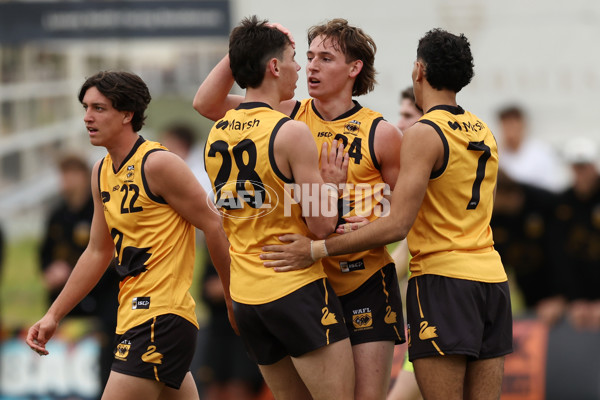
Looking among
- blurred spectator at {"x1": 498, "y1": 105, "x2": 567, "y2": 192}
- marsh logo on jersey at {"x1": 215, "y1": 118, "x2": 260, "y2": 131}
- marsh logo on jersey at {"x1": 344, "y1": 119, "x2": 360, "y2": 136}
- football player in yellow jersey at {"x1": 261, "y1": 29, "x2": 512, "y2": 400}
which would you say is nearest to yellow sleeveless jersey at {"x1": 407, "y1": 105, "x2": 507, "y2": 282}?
football player in yellow jersey at {"x1": 261, "y1": 29, "x2": 512, "y2": 400}

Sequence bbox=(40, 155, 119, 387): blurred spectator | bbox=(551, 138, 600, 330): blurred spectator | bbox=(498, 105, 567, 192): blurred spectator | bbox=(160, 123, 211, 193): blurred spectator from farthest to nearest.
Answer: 1. bbox=(160, 123, 211, 193): blurred spectator
2. bbox=(498, 105, 567, 192): blurred spectator
3. bbox=(40, 155, 119, 387): blurred spectator
4. bbox=(551, 138, 600, 330): blurred spectator

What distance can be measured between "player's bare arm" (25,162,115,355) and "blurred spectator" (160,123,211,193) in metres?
5.15

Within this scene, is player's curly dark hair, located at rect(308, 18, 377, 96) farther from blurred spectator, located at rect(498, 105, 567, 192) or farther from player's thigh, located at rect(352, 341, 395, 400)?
blurred spectator, located at rect(498, 105, 567, 192)

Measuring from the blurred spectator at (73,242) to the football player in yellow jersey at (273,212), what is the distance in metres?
4.42

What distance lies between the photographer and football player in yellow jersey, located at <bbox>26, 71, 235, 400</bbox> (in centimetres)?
500

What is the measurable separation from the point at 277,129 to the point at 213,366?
17.0ft

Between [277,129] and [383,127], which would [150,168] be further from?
[383,127]

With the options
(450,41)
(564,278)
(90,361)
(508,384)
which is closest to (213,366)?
(90,361)

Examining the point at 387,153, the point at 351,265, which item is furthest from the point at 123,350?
the point at 387,153

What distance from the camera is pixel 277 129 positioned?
4.63 m

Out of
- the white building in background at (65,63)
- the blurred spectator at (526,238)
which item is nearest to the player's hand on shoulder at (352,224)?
the blurred spectator at (526,238)

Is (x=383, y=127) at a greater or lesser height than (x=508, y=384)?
greater

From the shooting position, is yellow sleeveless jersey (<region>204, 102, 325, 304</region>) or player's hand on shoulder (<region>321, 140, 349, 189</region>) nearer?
yellow sleeveless jersey (<region>204, 102, 325, 304</region>)

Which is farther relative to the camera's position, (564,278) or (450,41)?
(564,278)
